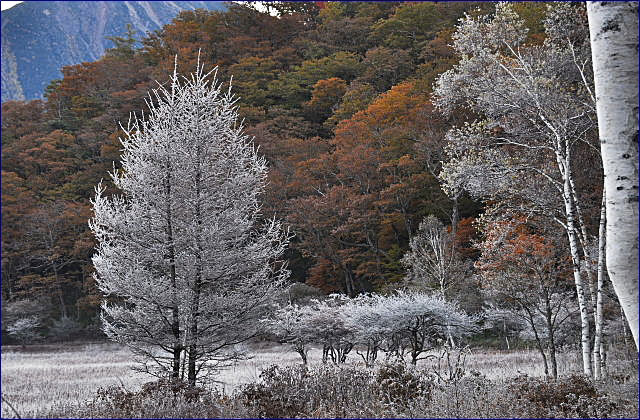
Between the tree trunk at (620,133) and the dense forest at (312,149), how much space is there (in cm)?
1053

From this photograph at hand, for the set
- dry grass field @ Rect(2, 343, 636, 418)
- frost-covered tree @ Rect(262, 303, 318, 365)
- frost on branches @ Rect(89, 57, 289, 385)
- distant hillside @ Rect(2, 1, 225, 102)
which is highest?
distant hillside @ Rect(2, 1, 225, 102)

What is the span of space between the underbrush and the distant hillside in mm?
30209

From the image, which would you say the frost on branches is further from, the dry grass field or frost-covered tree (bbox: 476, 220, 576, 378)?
frost-covered tree (bbox: 476, 220, 576, 378)

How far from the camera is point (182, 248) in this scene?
7.92m

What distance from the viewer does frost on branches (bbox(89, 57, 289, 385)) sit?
7.76 metres

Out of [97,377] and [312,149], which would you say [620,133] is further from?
[312,149]

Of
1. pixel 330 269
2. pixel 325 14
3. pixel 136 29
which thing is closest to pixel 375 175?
pixel 330 269

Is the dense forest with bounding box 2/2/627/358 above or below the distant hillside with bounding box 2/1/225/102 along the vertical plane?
below

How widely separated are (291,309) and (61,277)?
25393 millimetres

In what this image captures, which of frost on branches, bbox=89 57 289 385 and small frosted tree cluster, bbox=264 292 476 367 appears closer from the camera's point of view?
frost on branches, bbox=89 57 289 385

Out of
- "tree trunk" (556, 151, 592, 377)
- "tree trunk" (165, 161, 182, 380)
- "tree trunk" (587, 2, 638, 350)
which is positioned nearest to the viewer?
"tree trunk" (587, 2, 638, 350)

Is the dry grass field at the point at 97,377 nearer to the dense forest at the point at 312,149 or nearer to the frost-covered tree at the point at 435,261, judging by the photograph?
the dense forest at the point at 312,149

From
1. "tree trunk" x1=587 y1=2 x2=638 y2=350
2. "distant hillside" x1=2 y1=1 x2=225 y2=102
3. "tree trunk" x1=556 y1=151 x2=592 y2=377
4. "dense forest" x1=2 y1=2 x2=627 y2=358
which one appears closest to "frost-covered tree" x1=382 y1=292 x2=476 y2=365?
"tree trunk" x1=556 y1=151 x2=592 y2=377

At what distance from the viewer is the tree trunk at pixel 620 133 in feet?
11.1
